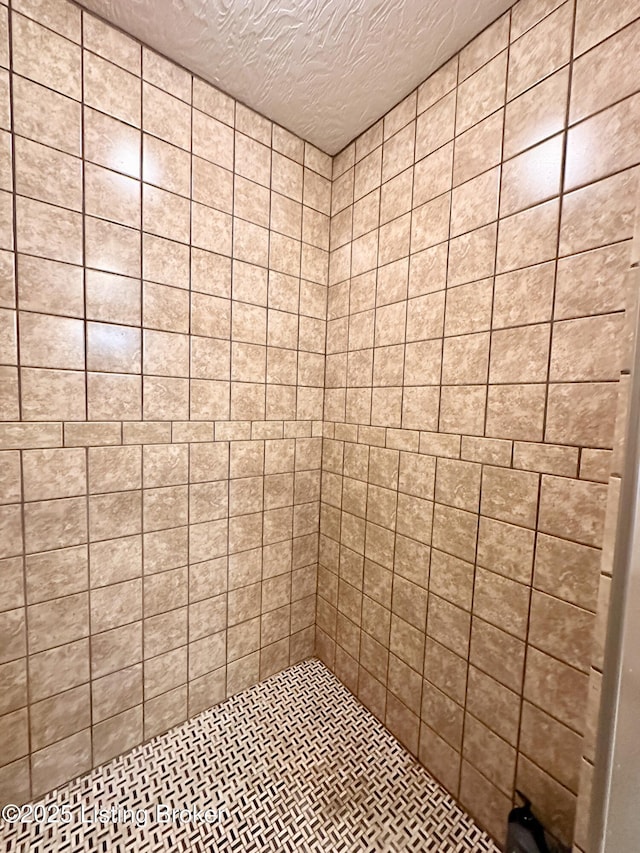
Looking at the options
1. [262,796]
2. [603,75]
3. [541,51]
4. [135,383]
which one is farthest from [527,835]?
[541,51]

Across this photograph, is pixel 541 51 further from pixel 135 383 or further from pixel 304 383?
pixel 135 383

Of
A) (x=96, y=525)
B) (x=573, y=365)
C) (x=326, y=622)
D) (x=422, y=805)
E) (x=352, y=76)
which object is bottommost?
(x=422, y=805)

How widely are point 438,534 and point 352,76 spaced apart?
63.9 inches

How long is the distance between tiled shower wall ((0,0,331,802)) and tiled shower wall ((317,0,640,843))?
1.30 ft

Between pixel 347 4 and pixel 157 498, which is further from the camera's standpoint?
pixel 157 498

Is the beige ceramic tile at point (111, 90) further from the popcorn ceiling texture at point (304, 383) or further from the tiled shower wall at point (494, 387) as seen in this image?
the tiled shower wall at point (494, 387)

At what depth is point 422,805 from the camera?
112 centimetres

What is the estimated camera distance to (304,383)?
1.62 meters

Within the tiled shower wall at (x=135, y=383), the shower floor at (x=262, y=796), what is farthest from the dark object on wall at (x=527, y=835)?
the tiled shower wall at (x=135, y=383)

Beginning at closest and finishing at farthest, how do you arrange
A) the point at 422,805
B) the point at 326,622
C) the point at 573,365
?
1. the point at 573,365
2. the point at 422,805
3. the point at 326,622

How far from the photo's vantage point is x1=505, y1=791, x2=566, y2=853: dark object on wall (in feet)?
2.82

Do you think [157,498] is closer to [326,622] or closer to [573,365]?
[326,622]

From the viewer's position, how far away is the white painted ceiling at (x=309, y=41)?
1.01m

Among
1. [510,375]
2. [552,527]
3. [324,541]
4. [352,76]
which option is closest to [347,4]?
[352,76]
